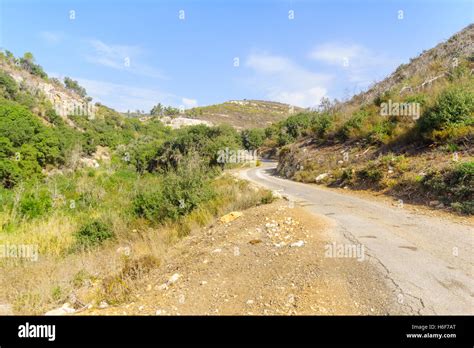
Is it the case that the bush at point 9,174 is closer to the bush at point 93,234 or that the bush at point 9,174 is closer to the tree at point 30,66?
the bush at point 93,234

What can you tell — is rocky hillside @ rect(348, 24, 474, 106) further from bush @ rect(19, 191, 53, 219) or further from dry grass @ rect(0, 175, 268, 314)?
bush @ rect(19, 191, 53, 219)

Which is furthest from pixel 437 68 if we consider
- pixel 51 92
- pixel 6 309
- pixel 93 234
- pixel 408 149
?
Answer: pixel 51 92

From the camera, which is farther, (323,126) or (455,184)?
(323,126)

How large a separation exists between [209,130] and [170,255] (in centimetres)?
2753

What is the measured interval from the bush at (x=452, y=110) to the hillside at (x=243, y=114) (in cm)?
5889

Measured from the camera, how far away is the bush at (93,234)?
7784mm

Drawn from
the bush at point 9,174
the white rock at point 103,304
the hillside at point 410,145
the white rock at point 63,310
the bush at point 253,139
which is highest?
the bush at point 253,139

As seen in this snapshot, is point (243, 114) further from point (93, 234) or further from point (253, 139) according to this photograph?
point (93, 234)

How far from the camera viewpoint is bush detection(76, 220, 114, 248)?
7784 millimetres

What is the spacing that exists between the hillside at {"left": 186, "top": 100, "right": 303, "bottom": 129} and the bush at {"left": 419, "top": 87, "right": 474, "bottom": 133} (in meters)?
58.9

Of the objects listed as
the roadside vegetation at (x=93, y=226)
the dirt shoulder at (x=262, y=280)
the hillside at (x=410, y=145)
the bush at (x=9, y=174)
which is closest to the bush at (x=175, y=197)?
the roadside vegetation at (x=93, y=226)

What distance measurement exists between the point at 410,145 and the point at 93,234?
12.1m

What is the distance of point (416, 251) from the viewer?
4480 mm
